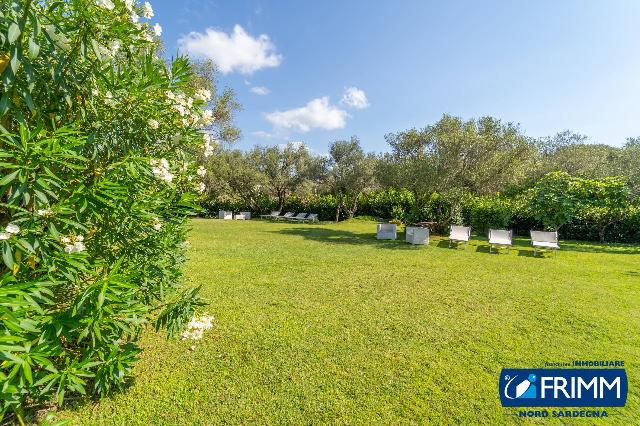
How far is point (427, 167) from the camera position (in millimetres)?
16469

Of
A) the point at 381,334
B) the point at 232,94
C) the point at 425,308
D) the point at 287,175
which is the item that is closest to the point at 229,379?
the point at 381,334

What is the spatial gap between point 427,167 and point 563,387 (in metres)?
13.9

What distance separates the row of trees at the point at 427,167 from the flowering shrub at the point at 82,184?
2179 millimetres

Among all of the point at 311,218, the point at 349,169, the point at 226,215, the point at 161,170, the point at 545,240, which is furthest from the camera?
the point at 226,215

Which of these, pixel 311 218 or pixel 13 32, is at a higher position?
pixel 13 32

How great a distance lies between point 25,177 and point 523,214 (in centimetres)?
2379

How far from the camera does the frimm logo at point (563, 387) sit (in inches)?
143

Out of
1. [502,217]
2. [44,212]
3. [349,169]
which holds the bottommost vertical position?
[44,212]

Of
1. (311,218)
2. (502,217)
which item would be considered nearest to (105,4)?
(502,217)

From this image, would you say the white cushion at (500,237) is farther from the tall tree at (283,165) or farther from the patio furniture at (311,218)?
the tall tree at (283,165)

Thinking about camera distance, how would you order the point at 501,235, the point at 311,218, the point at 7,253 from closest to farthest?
1. the point at 7,253
2. the point at 501,235
3. the point at 311,218

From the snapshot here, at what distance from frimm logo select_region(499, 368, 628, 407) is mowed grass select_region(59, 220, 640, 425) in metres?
0.12

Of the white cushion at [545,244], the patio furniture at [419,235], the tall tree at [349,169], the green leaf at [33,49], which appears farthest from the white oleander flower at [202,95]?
the tall tree at [349,169]

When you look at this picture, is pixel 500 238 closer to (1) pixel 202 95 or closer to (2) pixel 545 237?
(2) pixel 545 237
